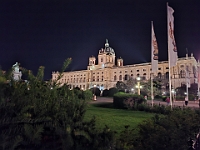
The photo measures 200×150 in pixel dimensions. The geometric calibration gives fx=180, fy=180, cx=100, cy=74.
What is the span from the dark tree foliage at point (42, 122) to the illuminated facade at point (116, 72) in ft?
175

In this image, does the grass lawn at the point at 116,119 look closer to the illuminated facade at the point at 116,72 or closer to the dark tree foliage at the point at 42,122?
the dark tree foliage at the point at 42,122

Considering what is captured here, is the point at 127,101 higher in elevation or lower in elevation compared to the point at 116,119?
higher

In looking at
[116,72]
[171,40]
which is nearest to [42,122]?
[171,40]

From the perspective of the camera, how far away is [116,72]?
7288cm

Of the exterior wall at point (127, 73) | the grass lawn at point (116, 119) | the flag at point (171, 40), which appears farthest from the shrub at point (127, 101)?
the exterior wall at point (127, 73)

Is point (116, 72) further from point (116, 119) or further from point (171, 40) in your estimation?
point (116, 119)

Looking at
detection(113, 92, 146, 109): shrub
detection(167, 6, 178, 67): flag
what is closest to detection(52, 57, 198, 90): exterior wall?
detection(113, 92, 146, 109): shrub

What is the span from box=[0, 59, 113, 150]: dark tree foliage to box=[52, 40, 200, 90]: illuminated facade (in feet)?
175

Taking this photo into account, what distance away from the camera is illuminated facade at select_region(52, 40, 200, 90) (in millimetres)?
55969

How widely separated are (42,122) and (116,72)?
71003 millimetres

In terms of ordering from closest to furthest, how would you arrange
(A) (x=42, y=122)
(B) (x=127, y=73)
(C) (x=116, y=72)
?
(A) (x=42, y=122) → (B) (x=127, y=73) → (C) (x=116, y=72)

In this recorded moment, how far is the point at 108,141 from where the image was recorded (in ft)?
7.87

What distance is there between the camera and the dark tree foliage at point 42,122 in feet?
6.70

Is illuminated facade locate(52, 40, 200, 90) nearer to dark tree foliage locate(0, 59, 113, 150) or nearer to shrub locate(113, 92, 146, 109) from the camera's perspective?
shrub locate(113, 92, 146, 109)
